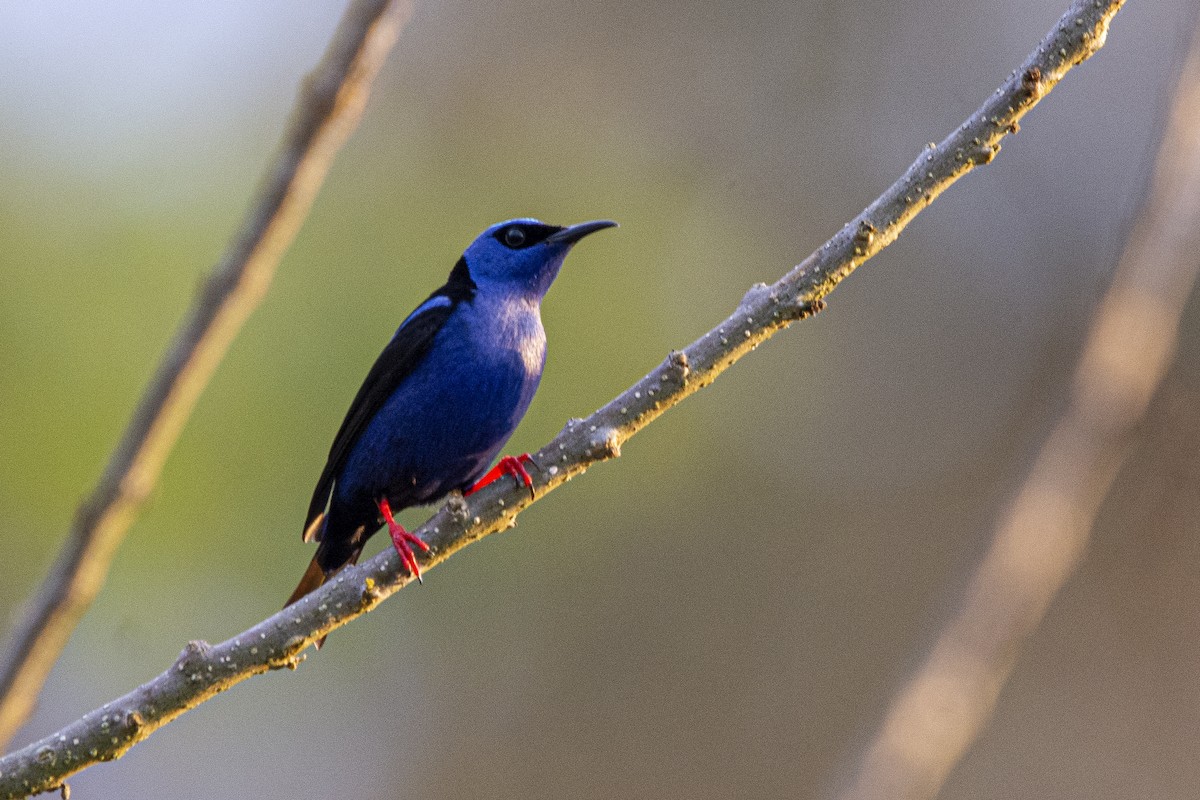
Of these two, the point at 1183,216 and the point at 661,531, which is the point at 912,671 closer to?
the point at 1183,216

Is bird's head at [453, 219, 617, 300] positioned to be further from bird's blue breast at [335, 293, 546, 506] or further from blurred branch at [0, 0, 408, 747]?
blurred branch at [0, 0, 408, 747]

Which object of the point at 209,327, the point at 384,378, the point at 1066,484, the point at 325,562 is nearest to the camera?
the point at 209,327

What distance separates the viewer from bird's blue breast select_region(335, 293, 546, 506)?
4.84 metres

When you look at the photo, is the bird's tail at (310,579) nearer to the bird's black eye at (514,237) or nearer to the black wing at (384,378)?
the black wing at (384,378)

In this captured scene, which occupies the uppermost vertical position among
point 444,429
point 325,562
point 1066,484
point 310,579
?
point 444,429

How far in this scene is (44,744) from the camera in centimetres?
264

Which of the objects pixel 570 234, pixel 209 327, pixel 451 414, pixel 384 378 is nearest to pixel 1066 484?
pixel 209 327

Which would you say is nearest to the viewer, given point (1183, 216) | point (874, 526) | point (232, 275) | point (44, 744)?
point (232, 275)

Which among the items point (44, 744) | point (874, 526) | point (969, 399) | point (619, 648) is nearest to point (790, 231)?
point (969, 399)

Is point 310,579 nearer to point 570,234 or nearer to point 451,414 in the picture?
point 451,414

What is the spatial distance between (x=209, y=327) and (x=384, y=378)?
11.1 ft

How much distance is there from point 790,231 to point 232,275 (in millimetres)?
10588

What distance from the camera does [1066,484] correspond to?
3.08m

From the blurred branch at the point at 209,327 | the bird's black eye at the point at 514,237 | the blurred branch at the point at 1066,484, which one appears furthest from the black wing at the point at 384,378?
the blurred branch at the point at 209,327
